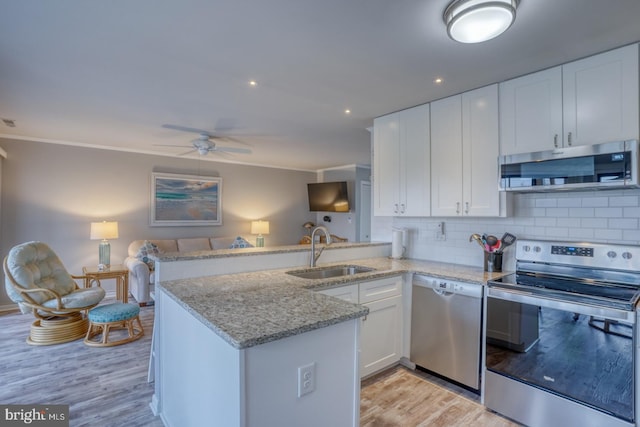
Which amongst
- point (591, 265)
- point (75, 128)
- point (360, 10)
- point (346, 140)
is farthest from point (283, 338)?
point (75, 128)

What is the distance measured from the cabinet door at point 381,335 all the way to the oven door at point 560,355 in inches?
28.6

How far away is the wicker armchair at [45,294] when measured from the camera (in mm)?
3186

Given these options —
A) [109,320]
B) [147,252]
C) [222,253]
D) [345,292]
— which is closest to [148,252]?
[147,252]

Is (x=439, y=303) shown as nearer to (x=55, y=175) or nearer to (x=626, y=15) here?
(x=626, y=15)

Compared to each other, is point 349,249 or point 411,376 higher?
point 349,249

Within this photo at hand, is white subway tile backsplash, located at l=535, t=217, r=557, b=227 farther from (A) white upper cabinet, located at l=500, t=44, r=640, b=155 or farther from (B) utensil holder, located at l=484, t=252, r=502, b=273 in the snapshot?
(A) white upper cabinet, located at l=500, t=44, r=640, b=155

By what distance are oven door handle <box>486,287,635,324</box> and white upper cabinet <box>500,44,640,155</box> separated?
3.55ft

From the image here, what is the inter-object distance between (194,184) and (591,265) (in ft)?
18.7

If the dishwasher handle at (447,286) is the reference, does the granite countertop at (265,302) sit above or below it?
above

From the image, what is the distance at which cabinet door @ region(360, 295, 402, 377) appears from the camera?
8.14ft

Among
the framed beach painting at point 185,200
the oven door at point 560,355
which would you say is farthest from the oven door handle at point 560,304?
the framed beach painting at point 185,200

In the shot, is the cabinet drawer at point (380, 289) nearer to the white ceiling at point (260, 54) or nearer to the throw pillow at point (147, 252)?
the white ceiling at point (260, 54)

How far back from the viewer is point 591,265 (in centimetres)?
217

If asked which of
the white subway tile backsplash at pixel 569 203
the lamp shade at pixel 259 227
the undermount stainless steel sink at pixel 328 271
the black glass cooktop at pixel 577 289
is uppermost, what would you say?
the white subway tile backsplash at pixel 569 203
